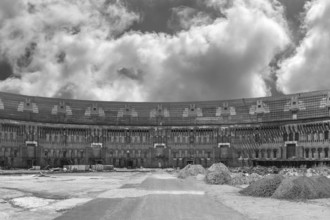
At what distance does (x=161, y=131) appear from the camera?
5408 inches

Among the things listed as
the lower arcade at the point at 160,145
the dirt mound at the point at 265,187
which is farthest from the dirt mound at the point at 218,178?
the lower arcade at the point at 160,145

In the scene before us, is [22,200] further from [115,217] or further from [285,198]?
[285,198]

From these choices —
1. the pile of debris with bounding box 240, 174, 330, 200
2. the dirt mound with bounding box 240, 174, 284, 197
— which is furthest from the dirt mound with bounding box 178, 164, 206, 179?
the pile of debris with bounding box 240, 174, 330, 200

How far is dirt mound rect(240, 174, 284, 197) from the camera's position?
3578 centimetres

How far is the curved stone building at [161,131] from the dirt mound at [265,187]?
7699 cm

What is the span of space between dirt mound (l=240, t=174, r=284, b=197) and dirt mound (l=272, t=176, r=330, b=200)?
1291 millimetres

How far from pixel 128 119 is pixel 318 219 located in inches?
4623

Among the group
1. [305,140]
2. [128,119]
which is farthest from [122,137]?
[305,140]

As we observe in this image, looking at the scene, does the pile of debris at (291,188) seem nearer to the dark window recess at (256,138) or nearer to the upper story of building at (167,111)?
the upper story of building at (167,111)

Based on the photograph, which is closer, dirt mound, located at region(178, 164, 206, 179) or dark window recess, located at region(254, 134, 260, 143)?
dirt mound, located at region(178, 164, 206, 179)

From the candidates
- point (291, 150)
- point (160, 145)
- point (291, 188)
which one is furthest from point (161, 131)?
point (291, 188)

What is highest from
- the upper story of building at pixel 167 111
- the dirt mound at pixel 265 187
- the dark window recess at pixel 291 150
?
the upper story of building at pixel 167 111

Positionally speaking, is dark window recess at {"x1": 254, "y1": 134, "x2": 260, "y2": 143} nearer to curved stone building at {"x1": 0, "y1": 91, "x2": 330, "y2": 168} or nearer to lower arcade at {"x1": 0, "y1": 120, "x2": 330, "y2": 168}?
curved stone building at {"x1": 0, "y1": 91, "x2": 330, "y2": 168}

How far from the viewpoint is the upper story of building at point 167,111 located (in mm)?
117562
